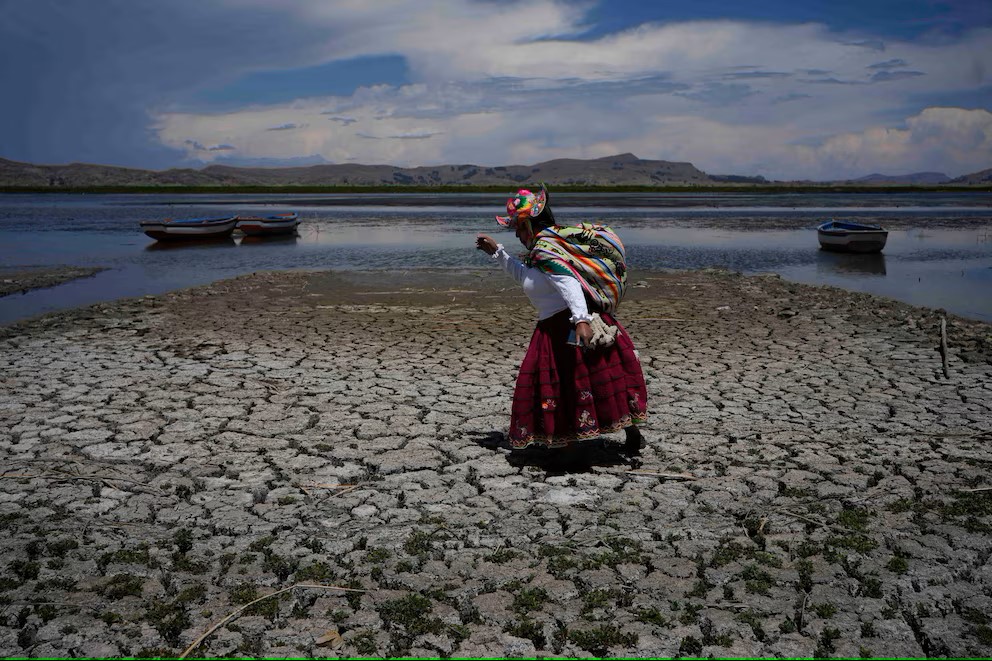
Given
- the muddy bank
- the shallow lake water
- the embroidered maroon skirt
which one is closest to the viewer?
the embroidered maroon skirt

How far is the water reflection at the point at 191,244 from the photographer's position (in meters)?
26.3

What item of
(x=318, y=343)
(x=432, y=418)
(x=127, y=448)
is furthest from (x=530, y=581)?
(x=318, y=343)

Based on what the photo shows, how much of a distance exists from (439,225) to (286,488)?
31.3 m

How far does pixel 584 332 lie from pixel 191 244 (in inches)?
998

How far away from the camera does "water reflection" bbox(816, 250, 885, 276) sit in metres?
19.7

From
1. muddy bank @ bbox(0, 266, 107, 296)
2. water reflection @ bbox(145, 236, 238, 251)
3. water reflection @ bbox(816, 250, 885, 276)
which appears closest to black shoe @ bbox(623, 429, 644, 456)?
muddy bank @ bbox(0, 266, 107, 296)

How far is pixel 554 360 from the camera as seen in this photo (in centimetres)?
497

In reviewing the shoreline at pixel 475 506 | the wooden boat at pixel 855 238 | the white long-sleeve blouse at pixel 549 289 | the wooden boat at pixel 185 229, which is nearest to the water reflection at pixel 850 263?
the wooden boat at pixel 855 238

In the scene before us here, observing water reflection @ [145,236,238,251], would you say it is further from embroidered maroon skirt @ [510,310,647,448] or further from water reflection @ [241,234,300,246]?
embroidered maroon skirt @ [510,310,647,448]

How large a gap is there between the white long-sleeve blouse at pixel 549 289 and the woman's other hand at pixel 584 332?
3 cm

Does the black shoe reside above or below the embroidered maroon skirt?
below

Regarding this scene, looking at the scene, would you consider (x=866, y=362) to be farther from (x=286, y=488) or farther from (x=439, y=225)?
(x=439, y=225)

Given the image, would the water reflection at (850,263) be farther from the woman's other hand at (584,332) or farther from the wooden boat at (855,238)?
the woman's other hand at (584,332)

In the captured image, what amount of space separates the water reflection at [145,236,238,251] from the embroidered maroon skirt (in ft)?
77.2
